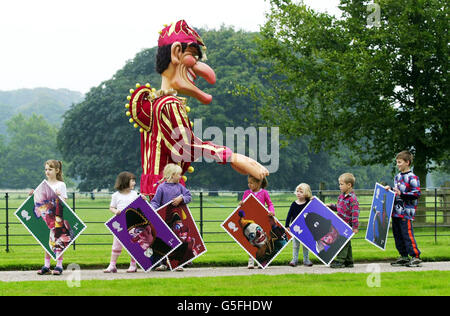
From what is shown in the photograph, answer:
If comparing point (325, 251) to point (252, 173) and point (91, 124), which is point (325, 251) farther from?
point (91, 124)

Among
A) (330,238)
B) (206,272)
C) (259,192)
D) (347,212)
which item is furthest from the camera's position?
(259,192)

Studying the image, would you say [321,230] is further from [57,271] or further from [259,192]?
[57,271]

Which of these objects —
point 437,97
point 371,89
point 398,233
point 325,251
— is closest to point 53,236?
point 325,251

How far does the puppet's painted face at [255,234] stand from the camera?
11.1m

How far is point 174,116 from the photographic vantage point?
444 inches

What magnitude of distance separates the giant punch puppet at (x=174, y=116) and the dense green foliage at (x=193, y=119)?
3288cm

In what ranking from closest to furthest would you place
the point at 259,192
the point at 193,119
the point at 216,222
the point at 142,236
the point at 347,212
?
the point at 142,236 < the point at 347,212 < the point at 259,192 < the point at 216,222 < the point at 193,119

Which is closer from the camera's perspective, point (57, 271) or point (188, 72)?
point (57, 271)

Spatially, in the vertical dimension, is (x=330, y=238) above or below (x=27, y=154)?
below

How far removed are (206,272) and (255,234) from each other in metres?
0.97

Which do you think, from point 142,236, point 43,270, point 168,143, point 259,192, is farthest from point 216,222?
point 142,236

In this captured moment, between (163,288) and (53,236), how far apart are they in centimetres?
263

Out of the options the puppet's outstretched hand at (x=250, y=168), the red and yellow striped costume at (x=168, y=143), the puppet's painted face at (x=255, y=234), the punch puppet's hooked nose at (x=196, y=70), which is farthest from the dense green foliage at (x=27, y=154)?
the puppet's painted face at (x=255, y=234)

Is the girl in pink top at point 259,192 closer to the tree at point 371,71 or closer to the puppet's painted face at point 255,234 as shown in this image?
the puppet's painted face at point 255,234
